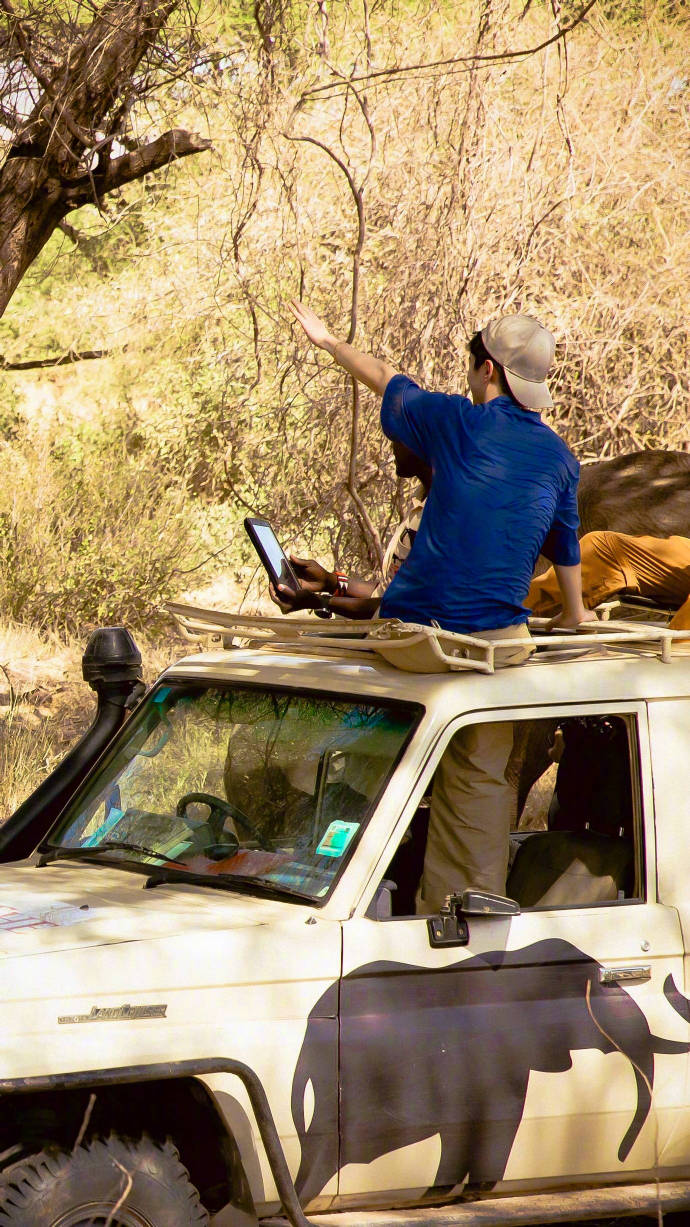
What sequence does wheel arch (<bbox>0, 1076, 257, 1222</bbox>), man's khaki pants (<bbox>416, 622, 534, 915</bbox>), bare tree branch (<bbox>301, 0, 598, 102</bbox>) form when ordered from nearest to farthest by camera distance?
wheel arch (<bbox>0, 1076, 257, 1222</bbox>) → man's khaki pants (<bbox>416, 622, 534, 915</bbox>) → bare tree branch (<bbox>301, 0, 598, 102</bbox>)

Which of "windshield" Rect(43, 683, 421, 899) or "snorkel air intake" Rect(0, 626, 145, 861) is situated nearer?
"windshield" Rect(43, 683, 421, 899)

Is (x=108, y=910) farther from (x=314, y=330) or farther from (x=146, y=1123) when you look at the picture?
(x=314, y=330)

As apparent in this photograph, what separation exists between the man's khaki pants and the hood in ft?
1.75

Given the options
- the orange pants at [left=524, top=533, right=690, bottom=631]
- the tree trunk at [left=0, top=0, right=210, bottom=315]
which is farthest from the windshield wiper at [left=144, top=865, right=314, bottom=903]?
the tree trunk at [left=0, top=0, right=210, bottom=315]

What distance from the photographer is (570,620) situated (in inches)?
180

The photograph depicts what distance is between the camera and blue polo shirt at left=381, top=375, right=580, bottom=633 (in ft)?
13.3

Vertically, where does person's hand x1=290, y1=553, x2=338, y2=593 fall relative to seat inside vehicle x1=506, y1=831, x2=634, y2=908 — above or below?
above

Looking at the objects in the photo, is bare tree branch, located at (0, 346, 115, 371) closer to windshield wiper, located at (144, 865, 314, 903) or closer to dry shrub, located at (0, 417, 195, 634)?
dry shrub, located at (0, 417, 195, 634)

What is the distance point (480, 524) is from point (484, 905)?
44.7 inches

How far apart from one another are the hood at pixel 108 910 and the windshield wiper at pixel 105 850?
83 millimetres

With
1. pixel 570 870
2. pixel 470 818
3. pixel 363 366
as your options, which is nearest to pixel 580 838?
pixel 570 870

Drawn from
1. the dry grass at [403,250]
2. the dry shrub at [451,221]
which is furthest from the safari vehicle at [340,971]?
the dry shrub at [451,221]

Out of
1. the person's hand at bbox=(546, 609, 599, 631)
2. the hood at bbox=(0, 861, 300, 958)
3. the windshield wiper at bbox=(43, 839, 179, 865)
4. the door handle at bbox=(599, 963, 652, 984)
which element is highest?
the person's hand at bbox=(546, 609, 599, 631)

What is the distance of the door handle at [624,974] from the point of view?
3.56 m
